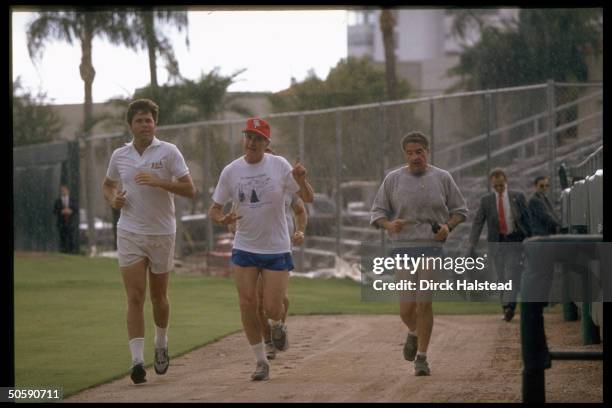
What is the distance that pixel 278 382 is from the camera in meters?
10.1

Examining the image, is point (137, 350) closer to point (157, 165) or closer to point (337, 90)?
point (157, 165)

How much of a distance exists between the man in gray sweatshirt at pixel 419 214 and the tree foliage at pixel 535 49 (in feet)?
75.5

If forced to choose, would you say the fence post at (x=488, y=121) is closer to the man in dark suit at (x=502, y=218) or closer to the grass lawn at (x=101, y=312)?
the grass lawn at (x=101, y=312)

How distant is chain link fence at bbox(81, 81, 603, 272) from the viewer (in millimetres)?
20047

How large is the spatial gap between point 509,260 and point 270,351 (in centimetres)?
374

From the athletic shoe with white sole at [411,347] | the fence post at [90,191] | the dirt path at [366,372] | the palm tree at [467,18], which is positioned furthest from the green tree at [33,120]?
the athletic shoe with white sole at [411,347]

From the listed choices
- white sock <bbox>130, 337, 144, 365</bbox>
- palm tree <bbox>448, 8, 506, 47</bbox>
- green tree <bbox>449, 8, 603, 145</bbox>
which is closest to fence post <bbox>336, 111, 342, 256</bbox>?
→ green tree <bbox>449, 8, 603, 145</bbox>

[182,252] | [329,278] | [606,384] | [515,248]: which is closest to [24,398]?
[606,384]

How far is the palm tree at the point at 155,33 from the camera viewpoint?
20094mm

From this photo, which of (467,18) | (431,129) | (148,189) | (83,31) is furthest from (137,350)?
(467,18)

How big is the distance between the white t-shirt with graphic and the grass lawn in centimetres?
154

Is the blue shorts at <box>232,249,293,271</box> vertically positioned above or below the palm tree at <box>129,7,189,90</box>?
below

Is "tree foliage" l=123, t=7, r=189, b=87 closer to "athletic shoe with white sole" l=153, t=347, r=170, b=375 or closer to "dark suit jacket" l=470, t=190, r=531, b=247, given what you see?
"dark suit jacket" l=470, t=190, r=531, b=247

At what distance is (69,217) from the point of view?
31156 mm
